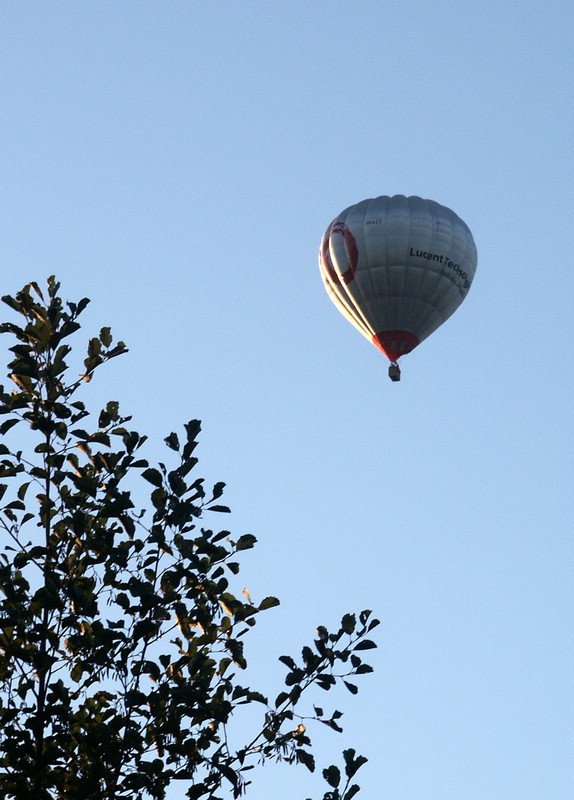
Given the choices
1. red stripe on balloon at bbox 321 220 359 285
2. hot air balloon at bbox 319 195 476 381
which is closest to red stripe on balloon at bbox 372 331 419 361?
hot air balloon at bbox 319 195 476 381

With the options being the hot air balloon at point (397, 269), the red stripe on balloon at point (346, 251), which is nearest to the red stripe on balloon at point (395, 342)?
the hot air balloon at point (397, 269)

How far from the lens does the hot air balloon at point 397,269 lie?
5859cm

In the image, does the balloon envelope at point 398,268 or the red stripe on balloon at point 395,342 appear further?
the red stripe on balloon at point 395,342

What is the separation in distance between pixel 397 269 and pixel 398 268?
0.16 feet

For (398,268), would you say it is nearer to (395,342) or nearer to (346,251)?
(346,251)

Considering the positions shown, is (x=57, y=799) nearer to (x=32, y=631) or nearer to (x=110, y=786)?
(x=110, y=786)

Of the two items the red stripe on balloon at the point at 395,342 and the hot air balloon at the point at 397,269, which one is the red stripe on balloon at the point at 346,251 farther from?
the red stripe on balloon at the point at 395,342

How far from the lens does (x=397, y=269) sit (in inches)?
2297

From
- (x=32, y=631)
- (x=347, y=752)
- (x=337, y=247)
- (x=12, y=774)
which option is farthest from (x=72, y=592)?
(x=337, y=247)

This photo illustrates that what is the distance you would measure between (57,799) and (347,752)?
2.85 meters

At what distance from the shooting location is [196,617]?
57.0 feet

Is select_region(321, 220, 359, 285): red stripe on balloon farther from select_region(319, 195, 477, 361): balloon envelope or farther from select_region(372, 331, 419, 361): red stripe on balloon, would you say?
select_region(372, 331, 419, 361): red stripe on balloon

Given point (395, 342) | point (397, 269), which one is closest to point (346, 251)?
point (397, 269)

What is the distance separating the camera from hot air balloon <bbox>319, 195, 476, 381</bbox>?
5859 cm
